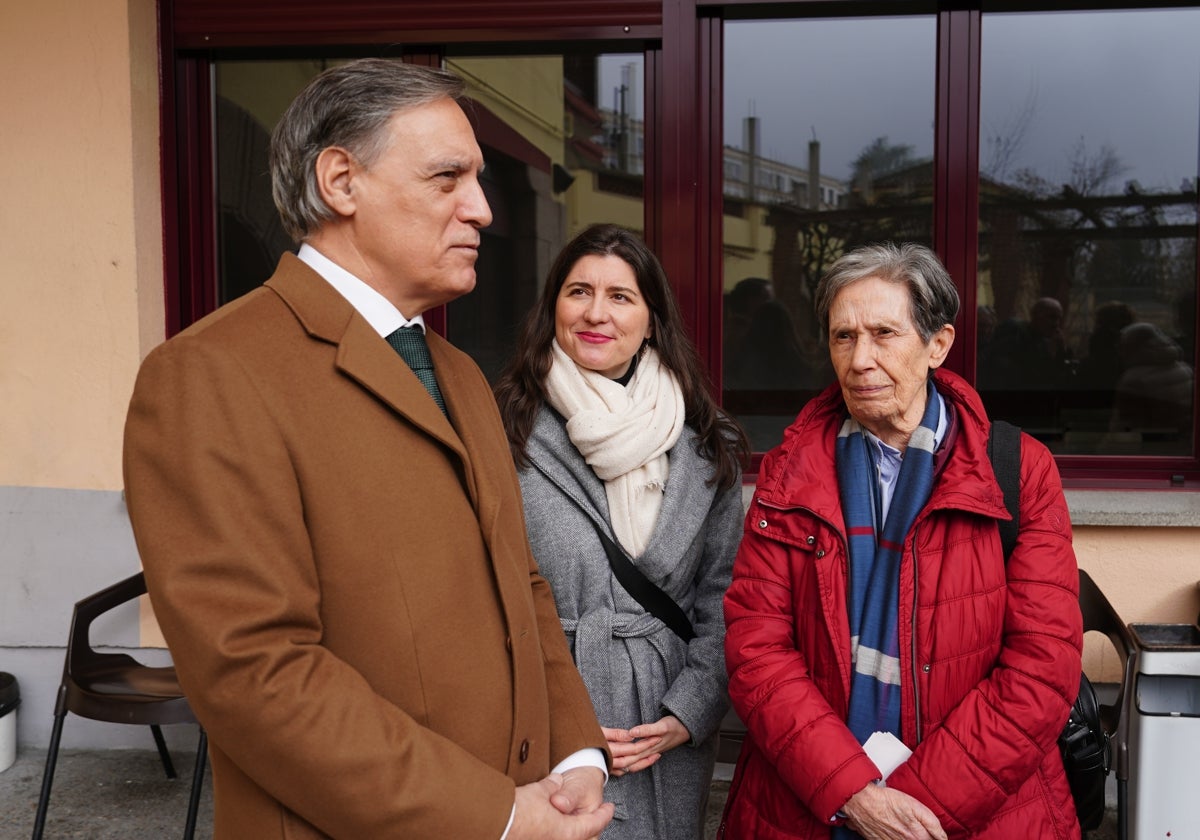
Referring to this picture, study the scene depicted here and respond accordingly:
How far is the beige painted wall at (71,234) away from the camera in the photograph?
12.1 feet

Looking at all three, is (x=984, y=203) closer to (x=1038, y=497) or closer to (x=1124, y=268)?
(x=1124, y=268)

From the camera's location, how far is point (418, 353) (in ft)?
5.19

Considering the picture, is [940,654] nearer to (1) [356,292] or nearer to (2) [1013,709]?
(2) [1013,709]

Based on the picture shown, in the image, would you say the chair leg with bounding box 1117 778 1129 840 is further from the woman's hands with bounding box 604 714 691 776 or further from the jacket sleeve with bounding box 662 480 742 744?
the woman's hands with bounding box 604 714 691 776

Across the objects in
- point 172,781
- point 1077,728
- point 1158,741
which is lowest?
point 172,781

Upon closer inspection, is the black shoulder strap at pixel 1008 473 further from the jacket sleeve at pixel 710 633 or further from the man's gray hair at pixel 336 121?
the man's gray hair at pixel 336 121

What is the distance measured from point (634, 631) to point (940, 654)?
2.21ft

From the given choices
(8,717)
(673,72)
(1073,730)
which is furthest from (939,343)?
(8,717)

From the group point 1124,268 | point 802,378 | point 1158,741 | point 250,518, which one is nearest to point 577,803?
point 250,518

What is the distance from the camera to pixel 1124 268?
3.85 meters

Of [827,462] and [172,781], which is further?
[172,781]

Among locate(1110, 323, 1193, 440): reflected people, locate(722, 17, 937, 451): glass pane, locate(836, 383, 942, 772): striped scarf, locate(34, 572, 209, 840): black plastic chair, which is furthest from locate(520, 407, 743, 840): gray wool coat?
locate(1110, 323, 1193, 440): reflected people

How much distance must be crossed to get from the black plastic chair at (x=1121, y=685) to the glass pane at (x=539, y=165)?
2.04m

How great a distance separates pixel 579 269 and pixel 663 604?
2.75 ft
